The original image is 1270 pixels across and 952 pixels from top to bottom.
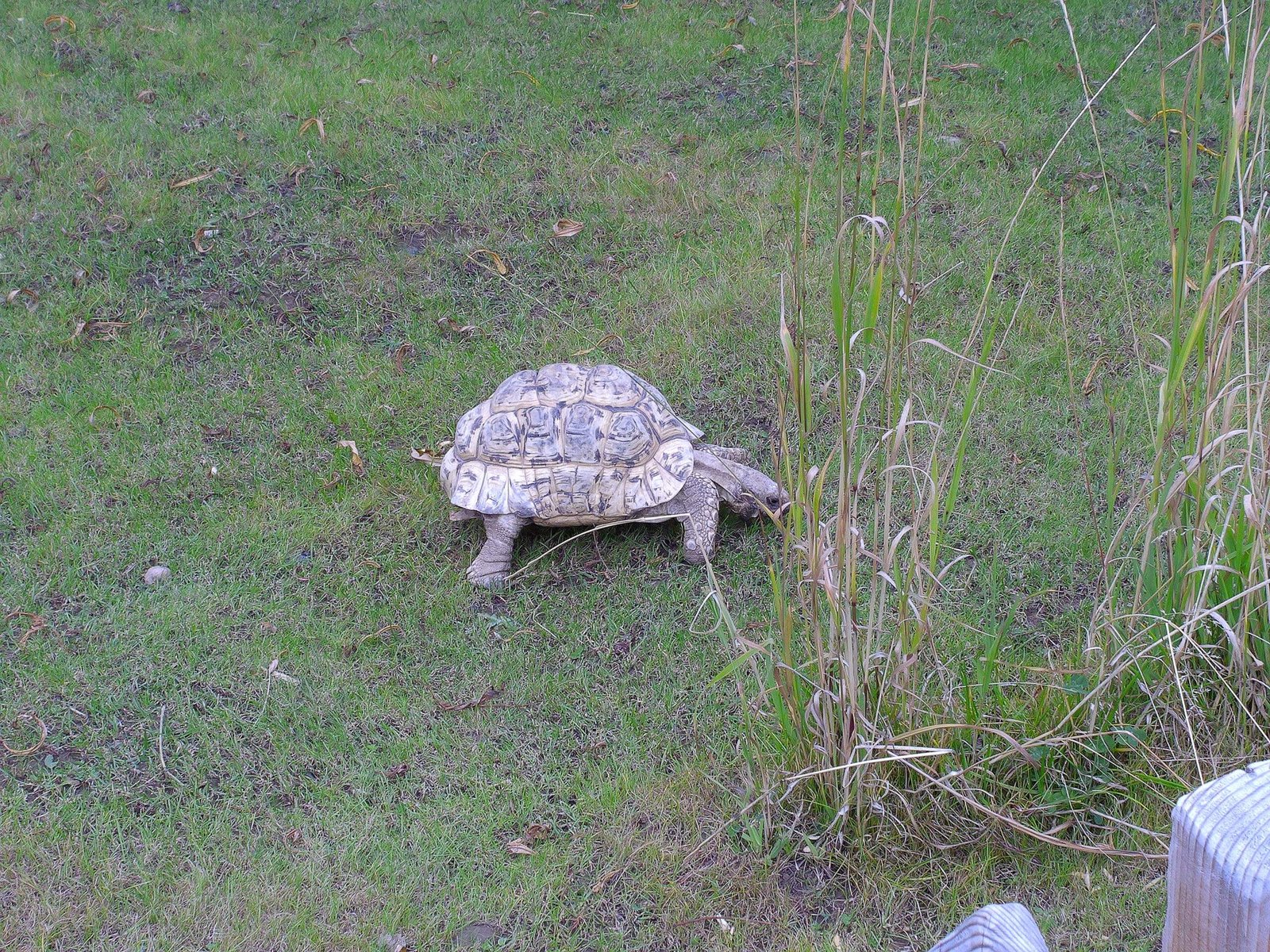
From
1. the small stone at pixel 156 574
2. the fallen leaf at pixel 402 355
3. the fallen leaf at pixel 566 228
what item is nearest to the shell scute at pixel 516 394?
the fallen leaf at pixel 402 355

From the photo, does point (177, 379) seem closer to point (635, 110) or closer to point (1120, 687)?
point (635, 110)

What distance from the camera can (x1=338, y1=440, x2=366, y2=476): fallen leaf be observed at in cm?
543

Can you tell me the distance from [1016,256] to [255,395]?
→ 449 centimetres

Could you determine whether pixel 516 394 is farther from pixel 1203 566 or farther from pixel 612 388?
pixel 1203 566

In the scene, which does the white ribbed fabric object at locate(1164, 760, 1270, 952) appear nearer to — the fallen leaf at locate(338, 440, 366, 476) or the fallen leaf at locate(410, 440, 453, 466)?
the fallen leaf at locate(410, 440, 453, 466)

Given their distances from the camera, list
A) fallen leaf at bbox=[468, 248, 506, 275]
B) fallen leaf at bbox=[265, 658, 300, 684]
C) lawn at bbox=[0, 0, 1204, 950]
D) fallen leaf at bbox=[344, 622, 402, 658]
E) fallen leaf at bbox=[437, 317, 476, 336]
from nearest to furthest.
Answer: lawn at bbox=[0, 0, 1204, 950], fallen leaf at bbox=[265, 658, 300, 684], fallen leaf at bbox=[344, 622, 402, 658], fallen leaf at bbox=[437, 317, 476, 336], fallen leaf at bbox=[468, 248, 506, 275]

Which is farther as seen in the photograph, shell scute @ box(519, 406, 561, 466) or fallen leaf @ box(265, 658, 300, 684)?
shell scute @ box(519, 406, 561, 466)

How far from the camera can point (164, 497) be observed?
5.32 m

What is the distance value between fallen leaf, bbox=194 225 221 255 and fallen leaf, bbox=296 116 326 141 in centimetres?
107

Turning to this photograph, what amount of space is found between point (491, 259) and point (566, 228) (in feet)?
1.73

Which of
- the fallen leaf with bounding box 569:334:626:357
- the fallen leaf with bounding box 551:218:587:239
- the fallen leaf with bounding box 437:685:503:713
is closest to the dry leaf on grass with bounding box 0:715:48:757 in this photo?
the fallen leaf with bounding box 437:685:503:713

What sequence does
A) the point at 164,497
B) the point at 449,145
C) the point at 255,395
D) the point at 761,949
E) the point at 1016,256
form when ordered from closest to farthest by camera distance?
the point at 761,949 < the point at 164,497 < the point at 255,395 < the point at 1016,256 < the point at 449,145

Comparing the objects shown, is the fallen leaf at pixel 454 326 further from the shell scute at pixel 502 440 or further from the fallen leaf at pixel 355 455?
the shell scute at pixel 502 440

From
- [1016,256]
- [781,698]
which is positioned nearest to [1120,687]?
[781,698]
